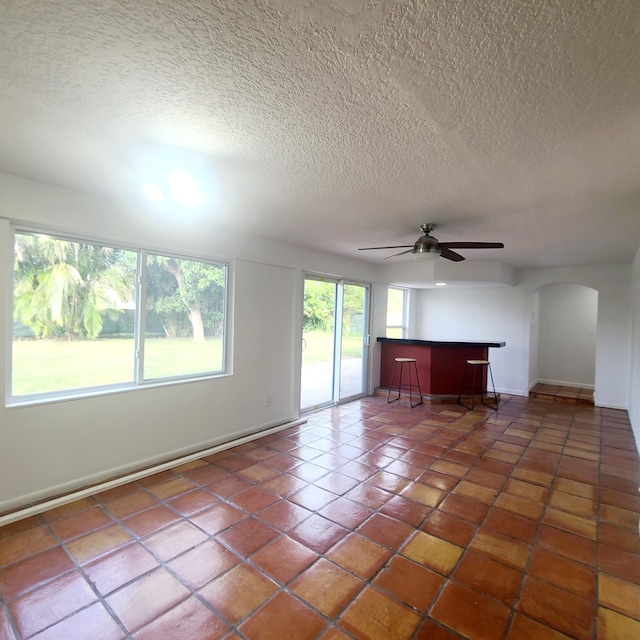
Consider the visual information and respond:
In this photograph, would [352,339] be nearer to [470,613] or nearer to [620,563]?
[620,563]

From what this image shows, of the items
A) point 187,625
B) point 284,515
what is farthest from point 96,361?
point 187,625

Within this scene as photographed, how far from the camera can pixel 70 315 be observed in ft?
9.16

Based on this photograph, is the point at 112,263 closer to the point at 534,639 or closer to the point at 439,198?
the point at 439,198

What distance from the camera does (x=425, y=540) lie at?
2.24 m

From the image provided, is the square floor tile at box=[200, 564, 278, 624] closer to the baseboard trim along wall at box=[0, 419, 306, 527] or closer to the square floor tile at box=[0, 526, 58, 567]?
the square floor tile at box=[0, 526, 58, 567]

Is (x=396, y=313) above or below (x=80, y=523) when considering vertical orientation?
above

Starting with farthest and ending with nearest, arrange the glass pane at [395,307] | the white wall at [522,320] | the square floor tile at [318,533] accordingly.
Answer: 1. the glass pane at [395,307]
2. the white wall at [522,320]
3. the square floor tile at [318,533]

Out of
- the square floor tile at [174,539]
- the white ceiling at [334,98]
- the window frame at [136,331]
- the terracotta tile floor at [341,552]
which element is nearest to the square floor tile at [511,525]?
the terracotta tile floor at [341,552]

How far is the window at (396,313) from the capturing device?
23.8 ft

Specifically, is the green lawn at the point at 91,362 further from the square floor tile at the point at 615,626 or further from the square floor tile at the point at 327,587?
the square floor tile at the point at 615,626

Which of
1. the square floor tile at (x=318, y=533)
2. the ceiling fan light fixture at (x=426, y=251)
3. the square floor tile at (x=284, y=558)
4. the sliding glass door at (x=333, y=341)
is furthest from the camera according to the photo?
the sliding glass door at (x=333, y=341)

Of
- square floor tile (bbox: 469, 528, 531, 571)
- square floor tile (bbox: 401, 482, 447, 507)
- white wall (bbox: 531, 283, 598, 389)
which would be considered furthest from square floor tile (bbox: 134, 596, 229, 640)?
white wall (bbox: 531, 283, 598, 389)

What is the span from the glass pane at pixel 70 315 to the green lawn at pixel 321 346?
2396mm

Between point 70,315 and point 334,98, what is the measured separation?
257 cm
